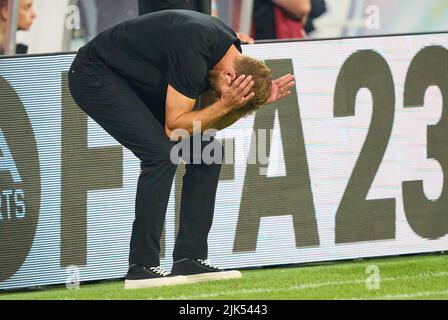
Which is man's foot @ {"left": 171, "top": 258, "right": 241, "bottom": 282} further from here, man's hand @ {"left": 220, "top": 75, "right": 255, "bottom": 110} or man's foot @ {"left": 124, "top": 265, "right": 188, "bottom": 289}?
man's hand @ {"left": 220, "top": 75, "right": 255, "bottom": 110}

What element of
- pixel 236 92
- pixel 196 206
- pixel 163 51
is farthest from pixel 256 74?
pixel 196 206

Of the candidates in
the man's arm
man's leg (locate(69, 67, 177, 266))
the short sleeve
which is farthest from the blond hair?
man's leg (locate(69, 67, 177, 266))

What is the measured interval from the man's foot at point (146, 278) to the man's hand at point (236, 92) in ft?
3.33

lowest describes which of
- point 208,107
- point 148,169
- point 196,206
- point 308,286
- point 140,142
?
point 308,286

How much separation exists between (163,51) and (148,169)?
2.14ft

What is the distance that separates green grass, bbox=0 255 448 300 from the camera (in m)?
6.82

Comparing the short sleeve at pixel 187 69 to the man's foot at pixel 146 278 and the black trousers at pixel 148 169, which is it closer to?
the black trousers at pixel 148 169

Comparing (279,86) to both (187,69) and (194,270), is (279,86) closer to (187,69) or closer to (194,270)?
(187,69)

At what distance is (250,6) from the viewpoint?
10.9m

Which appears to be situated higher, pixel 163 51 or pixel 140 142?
pixel 163 51

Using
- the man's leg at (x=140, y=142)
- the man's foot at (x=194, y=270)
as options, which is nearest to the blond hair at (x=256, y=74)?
the man's leg at (x=140, y=142)

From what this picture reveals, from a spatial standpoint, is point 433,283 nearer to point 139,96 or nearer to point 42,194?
point 139,96

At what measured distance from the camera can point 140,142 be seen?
286 inches
